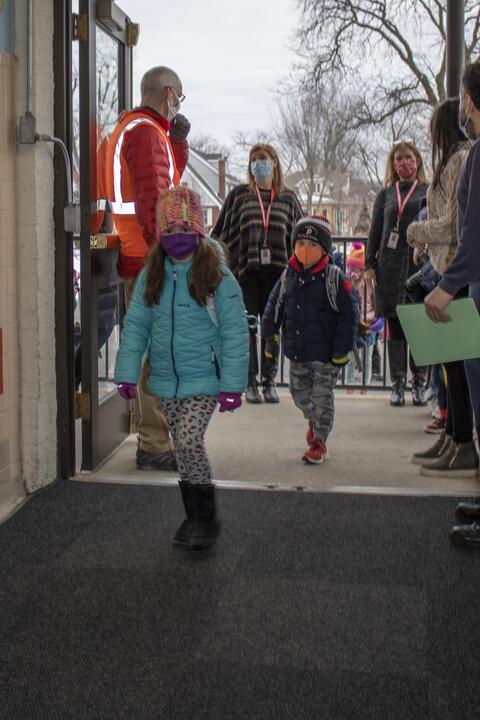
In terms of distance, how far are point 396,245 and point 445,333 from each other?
2602 millimetres

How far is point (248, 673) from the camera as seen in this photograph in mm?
2414

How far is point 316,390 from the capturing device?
178 inches

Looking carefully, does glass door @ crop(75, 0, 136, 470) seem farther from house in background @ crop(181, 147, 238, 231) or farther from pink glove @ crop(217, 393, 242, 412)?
house in background @ crop(181, 147, 238, 231)

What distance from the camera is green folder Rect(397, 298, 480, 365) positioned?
3.25m

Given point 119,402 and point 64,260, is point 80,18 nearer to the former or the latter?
point 64,260

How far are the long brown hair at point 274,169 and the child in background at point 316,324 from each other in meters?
1.40

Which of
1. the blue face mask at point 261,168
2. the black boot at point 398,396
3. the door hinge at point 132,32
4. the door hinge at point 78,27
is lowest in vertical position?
the black boot at point 398,396

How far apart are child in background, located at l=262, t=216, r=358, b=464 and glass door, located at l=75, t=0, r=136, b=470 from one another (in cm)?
91

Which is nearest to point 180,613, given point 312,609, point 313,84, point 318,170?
point 312,609

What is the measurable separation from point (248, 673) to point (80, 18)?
3.00 metres

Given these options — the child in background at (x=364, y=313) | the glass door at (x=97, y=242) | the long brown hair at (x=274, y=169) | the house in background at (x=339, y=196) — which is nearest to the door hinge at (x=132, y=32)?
the glass door at (x=97, y=242)

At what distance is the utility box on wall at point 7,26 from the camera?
3666 millimetres

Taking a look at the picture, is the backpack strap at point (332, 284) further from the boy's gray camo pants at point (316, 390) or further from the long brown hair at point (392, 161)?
the long brown hair at point (392, 161)

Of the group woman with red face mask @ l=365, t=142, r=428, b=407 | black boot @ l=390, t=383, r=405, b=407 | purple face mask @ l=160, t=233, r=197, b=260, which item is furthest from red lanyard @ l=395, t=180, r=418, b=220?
purple face mask @ l=160, t=233, r=197, b=260
